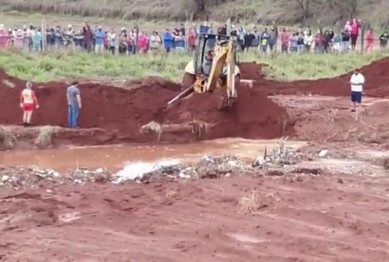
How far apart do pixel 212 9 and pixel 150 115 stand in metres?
37.7

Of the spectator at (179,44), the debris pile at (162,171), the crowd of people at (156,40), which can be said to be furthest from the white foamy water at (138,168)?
the spectator at (179,44)

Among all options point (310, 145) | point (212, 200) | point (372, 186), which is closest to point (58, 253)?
point (212, 200)

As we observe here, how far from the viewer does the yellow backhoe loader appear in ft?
81.6

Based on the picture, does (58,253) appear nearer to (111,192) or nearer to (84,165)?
(111,192)

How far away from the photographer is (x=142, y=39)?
39.1 meters

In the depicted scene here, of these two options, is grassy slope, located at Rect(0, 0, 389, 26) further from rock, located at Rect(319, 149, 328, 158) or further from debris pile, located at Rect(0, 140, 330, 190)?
debris pile, located at Rect(0, 140, 330, 190)

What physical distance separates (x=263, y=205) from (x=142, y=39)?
990 inches

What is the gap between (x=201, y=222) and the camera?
1371 cm

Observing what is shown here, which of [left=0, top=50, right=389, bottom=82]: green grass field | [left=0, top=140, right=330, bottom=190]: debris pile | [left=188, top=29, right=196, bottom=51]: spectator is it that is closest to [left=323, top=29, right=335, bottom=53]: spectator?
[left=0, top=50, right=389, bottom=82]: green grass field

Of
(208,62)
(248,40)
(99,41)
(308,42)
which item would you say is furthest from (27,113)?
(308,42)

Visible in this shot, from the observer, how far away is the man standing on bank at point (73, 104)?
24.2 meters

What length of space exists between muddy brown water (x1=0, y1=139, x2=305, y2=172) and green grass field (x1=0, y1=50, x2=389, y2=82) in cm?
943

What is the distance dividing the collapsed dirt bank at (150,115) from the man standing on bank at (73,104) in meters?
0.49

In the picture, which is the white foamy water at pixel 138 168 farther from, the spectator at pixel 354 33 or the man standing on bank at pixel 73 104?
the spectator at pixel 354 33
